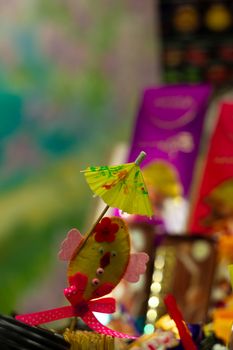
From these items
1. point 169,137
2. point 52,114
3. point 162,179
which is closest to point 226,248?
point 162,179

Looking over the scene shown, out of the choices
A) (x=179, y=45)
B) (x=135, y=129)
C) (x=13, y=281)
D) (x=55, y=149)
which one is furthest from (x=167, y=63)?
(x=135, y=129)

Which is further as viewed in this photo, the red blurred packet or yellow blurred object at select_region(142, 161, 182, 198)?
yellow blurred object at select_region(142, 161, 182, 198)

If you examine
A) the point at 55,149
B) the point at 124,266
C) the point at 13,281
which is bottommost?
the point at 13,281

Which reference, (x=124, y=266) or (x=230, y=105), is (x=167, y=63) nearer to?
(x=230, y=105)

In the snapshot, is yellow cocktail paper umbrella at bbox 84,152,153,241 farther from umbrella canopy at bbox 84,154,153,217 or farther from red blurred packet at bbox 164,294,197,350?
red blurred packet at bbox 164,294,197,350

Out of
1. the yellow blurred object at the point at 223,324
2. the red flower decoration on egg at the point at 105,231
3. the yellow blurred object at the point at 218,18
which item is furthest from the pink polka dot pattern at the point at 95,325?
the yellow blurred object at the point at 218,18

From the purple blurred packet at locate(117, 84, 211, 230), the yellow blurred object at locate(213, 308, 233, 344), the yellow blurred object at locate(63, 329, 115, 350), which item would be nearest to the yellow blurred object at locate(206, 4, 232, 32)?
the purple blurred packet at locate(117, 84, 211, 230)

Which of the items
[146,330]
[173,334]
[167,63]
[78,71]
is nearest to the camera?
[173,334]
